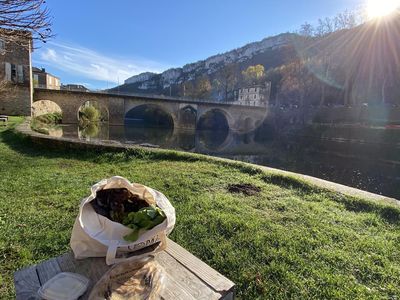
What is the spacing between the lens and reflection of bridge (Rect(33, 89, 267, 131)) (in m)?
30.3

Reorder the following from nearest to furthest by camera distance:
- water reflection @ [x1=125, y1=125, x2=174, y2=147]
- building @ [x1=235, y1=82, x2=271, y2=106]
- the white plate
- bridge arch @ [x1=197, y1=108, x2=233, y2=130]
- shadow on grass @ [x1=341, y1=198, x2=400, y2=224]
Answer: the white plate, shadow on grass @ [x1=341, y1=198, x2=400, y2=224], water reflection @ [x1=125, y1=125, x2=174, y2=147], bridge arch @ [x1=197, y1=108, x2=233, y2=130], building @ [x1=235, y1=82, x2=271, y2=106]

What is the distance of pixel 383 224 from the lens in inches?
145

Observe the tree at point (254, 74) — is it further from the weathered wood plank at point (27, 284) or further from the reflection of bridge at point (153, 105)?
the weathered wood plank at point (27, 284)

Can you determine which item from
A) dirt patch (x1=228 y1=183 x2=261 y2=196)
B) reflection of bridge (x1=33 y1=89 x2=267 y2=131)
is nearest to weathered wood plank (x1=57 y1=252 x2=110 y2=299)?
dirt patch (x1=228 y1=183 x2=261 y2=196)

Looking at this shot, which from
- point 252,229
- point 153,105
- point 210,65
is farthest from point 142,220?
point 210,65

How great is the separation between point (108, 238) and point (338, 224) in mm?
3292

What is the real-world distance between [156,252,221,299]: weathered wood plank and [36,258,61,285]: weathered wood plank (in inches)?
21.8

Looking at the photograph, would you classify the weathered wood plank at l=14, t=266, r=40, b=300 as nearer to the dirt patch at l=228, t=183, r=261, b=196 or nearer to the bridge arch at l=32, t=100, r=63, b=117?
Result: the dirt patch at l=228, t=183, r=261, b=196

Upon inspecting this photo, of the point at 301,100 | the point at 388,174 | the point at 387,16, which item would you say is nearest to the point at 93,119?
the point at 301,100

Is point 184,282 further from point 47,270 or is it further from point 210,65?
point 210,65

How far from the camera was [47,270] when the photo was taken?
56.7 inches

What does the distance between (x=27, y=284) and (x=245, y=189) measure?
3904 mm

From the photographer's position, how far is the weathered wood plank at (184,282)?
131 centimetres

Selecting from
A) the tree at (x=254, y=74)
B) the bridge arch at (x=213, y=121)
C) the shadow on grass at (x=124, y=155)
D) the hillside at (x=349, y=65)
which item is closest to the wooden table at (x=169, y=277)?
the shadow on grass at (x=124, y=155)
